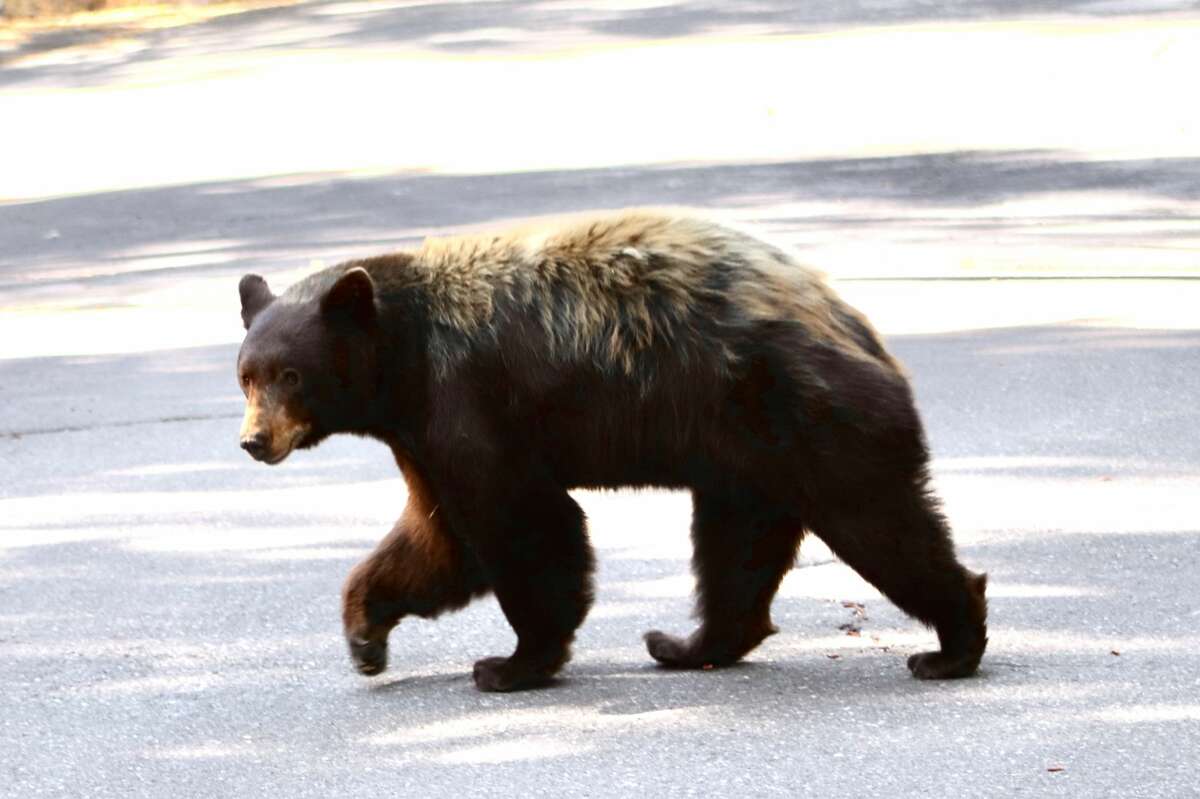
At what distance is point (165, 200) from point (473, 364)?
12156 millimetres

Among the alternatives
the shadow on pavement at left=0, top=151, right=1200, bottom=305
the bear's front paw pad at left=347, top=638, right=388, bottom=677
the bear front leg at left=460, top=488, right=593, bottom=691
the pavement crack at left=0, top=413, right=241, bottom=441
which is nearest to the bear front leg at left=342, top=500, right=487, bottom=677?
the bear's front paw pad at left=347, top=638, right=388, bottom=677

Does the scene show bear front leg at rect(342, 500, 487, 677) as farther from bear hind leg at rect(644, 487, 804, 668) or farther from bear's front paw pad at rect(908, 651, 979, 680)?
bear's front paw pad at rect(908, 651, 979, 680)

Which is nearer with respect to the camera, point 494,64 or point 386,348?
point 386,348

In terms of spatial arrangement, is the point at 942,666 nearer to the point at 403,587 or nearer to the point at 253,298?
the point at 403,587

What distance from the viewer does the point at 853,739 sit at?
5.19 meters

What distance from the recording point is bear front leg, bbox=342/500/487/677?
589 cm

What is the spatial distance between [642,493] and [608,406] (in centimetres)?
264

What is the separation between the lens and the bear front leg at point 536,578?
5.56 metres

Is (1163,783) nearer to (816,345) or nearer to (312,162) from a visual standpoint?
(816,345)

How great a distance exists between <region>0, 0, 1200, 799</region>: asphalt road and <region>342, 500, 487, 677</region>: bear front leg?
0.45ft

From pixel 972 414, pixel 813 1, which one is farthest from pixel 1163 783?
pixel 813 1

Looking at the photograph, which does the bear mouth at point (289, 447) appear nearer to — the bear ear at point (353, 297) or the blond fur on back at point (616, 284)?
the bear ear at point (353, 297)

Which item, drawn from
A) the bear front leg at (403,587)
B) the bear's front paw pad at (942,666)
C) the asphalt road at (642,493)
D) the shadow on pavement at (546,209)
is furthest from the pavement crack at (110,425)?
the bear's front paw pad at (942,666)

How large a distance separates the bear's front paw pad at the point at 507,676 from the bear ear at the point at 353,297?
39.7 inches
